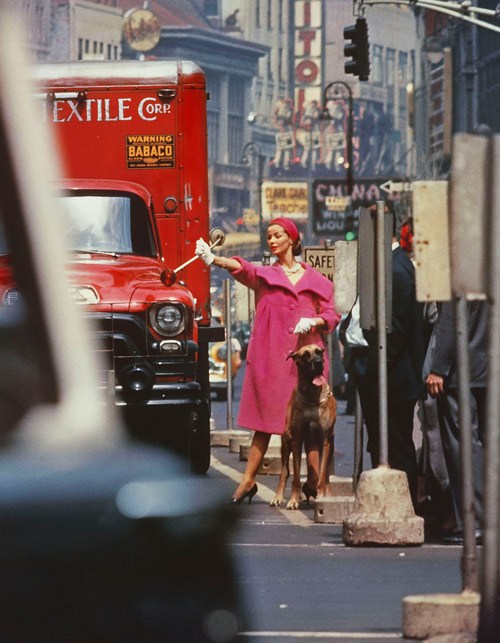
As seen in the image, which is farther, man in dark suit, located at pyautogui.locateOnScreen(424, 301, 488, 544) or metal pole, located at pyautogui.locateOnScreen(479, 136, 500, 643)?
man in dark suit, located at pyautogui.locateOnScreen(424, 301, 488, 544)

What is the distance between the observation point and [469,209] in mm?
6156

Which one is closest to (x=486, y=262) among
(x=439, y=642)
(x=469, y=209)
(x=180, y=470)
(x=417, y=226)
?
(x=469, y=209)

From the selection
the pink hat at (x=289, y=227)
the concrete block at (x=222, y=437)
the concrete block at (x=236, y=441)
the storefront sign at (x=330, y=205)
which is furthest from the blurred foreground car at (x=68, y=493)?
the storefront sign at (x=330, y=205)

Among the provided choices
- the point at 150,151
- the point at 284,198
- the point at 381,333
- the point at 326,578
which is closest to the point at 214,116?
the point at 284,198

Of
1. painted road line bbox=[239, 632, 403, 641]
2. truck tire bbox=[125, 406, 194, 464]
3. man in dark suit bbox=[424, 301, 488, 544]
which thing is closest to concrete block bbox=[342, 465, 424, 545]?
man in dark suit bbox=[424, 301, 488, 544]

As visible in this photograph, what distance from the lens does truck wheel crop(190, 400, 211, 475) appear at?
13.9m

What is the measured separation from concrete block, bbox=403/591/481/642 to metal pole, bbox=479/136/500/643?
2.55ft

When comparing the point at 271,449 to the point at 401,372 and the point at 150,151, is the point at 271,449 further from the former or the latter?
the point at 401,372

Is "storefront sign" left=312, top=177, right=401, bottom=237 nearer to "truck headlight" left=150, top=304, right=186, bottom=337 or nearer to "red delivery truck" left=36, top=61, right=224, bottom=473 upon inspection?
"red delivery truck" left=36, top=61, right=224, bottom=473

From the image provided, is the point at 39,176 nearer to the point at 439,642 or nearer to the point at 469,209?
the point at 469,209

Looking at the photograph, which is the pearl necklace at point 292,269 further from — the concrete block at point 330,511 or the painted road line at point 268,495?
the concrete block at point 330,511

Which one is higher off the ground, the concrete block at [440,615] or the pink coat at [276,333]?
the pink coat at [276,333]

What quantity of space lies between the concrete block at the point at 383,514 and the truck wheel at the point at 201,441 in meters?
3.92

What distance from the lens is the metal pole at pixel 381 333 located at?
31.5 feet
